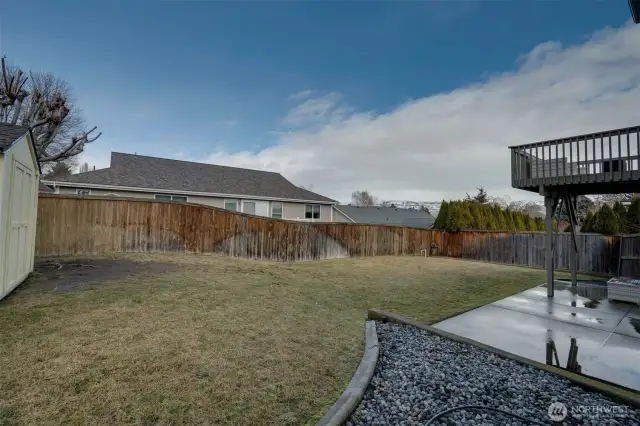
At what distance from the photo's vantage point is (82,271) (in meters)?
5.79

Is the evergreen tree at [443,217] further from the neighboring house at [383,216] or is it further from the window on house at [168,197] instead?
the window on house at [168,197]

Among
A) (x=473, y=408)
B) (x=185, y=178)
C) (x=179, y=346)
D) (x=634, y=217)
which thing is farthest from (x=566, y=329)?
(x=185, y=178)

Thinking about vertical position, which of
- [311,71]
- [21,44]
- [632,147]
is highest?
[21,44]

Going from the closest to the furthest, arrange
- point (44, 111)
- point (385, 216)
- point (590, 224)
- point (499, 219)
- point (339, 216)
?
point (590, 224), point (44, 111), point (499, 219), point (339, 216), point (385, 216)

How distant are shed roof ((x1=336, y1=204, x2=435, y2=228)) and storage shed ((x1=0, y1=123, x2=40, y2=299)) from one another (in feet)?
63.4

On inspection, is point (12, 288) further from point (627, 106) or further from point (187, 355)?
point (627, 106)

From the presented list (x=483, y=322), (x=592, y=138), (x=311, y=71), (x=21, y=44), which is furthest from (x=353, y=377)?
(x=21, y=44)

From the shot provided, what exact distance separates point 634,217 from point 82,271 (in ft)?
56.3

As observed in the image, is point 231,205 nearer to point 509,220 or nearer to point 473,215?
point 473,215

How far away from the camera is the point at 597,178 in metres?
5.70

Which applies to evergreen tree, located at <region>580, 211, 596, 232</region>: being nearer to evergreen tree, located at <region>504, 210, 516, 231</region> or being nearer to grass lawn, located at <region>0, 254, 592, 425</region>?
evergreen tree, located at <region>504, 210, 516, 231</region>

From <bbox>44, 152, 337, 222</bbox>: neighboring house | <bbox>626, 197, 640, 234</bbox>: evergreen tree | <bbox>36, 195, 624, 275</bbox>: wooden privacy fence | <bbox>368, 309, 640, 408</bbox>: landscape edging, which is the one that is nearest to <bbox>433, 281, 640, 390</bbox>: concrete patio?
<bbox>368, 309, 640, 408</bbox>: landscape edging

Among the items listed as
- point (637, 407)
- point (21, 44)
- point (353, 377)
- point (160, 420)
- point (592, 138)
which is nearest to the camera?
point (160, 420)

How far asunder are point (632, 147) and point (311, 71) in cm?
960
